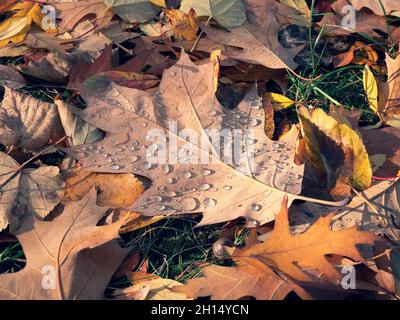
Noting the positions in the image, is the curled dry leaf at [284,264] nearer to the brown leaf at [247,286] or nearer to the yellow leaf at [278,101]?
the brown leaf at [247,286]

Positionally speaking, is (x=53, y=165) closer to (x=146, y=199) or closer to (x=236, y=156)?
(x=146, y=199)

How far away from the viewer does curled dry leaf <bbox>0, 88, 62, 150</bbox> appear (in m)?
1.76

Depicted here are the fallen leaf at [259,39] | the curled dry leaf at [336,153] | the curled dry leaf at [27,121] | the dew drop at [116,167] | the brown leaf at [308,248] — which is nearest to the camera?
the brown leaf at [308,248]

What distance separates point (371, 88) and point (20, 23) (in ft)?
4.92

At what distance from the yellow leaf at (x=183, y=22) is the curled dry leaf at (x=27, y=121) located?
1.94ft

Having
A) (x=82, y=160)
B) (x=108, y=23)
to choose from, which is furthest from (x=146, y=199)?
(x=108, y=23)

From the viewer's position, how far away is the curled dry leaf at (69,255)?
59.3 inches

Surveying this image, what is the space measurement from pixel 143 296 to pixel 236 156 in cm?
57

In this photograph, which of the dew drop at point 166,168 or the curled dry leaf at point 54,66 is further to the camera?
the curled dry leaf at point 54,66

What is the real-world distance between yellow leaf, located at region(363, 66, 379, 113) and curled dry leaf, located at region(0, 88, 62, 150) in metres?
1.23

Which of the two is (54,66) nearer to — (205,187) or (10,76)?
(10,76)

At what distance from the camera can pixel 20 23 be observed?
2020 mm

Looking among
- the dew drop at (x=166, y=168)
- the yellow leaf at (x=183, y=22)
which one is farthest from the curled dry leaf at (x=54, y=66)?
the dew drop at (x=166, y=168)

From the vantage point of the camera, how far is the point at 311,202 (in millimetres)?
1621
